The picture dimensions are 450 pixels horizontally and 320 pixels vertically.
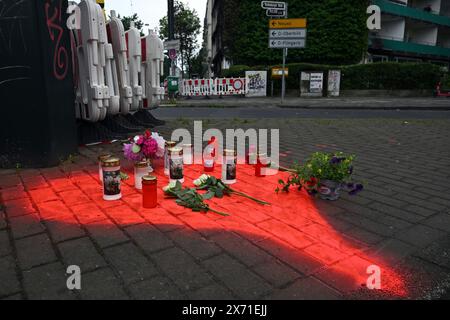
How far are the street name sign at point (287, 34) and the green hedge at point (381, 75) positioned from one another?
5382 mm

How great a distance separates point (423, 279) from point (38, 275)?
2.26 meters

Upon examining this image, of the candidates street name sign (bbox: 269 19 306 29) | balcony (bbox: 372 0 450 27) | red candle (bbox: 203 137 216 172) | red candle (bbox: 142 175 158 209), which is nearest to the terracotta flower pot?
red candle (bbox: 203 137 216 172)

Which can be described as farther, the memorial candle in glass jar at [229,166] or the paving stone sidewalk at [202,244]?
the memorial candle in glass jar at [229,166]

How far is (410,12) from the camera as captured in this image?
30359 mm

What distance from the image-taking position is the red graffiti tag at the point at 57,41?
4121 millimetres

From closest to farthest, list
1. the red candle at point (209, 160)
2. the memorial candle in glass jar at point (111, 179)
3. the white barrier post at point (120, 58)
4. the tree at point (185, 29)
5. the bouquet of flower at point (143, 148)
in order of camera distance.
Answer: the memorial candle in glass jar at point (111, 179) < the bouquet of flower at point (143, 148) < the red candle at point (209, 160) < the white barrier post at point (120, 58) < the tree at point (185, 29)

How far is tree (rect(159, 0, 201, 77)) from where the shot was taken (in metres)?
42.0

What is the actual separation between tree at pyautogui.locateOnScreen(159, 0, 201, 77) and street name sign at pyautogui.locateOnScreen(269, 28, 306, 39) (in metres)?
27.3

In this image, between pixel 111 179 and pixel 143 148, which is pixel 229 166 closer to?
pixel 143 148

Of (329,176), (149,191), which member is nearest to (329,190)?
(329,176)

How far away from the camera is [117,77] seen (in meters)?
6.04

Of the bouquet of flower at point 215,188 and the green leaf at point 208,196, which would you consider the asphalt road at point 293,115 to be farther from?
the green leaf at point 208,196

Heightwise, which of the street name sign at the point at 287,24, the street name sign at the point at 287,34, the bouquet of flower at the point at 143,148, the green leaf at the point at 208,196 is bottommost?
the green leaf at the point at 208,196

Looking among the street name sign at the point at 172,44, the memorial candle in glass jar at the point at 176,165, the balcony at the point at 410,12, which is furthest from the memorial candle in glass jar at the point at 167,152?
the balcony at the point at 410,12
